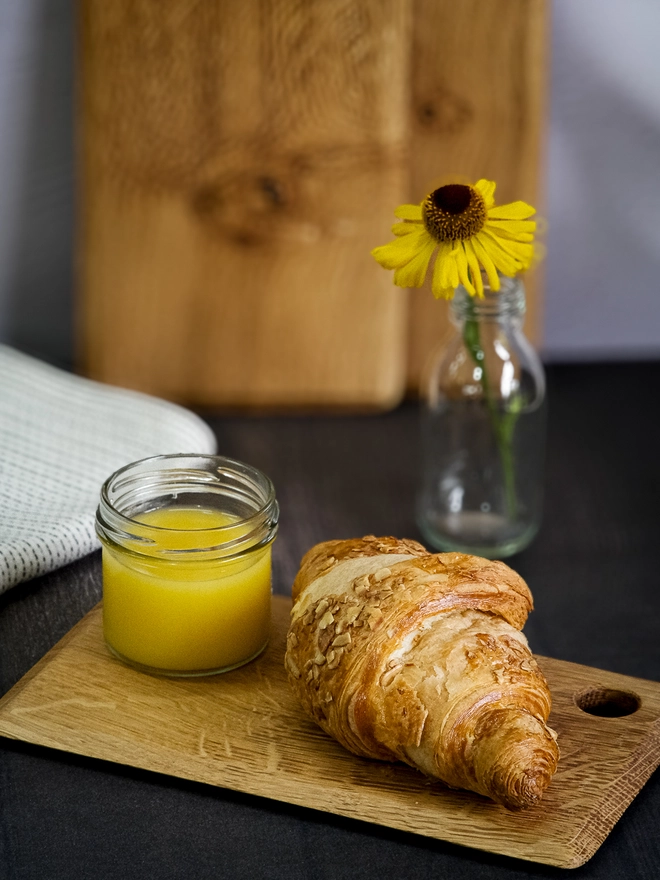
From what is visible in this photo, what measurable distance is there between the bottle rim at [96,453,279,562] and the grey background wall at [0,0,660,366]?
714mm

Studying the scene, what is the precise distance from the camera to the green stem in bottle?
1.03 metres

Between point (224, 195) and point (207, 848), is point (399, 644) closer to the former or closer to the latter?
point (207, 848)

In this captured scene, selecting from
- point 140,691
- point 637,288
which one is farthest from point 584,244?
point 140,691

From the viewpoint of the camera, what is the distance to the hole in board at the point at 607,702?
0.80 meters

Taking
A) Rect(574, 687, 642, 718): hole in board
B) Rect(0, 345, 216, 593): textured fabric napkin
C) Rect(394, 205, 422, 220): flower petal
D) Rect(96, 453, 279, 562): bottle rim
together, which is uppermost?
Rect(394, 205, 422, 220): flower petal

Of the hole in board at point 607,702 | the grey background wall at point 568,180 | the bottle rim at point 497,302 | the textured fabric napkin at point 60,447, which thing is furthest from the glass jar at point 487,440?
the grey background wall at point 568,180

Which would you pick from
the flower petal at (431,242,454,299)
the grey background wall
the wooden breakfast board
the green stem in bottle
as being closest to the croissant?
the wooden breakfast board

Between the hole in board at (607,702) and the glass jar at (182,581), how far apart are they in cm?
23

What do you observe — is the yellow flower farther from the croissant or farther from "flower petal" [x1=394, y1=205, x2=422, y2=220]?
the croissant

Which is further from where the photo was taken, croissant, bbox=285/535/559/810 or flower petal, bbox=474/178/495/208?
flower petal, bbox=474/178/495/208

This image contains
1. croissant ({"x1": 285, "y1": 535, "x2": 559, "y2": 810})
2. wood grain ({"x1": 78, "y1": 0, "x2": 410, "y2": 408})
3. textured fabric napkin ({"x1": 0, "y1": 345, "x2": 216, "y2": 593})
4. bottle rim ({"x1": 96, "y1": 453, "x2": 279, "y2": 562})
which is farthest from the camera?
wood grain ({"x1": 78, "y1": 0, "x2": 410, "y2": 408})

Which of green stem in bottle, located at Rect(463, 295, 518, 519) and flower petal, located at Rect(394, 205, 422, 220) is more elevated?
flower petal, located at Rect(394, 205, 422, 220)

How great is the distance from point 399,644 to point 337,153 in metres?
0.82

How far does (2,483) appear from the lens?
1.01 m
